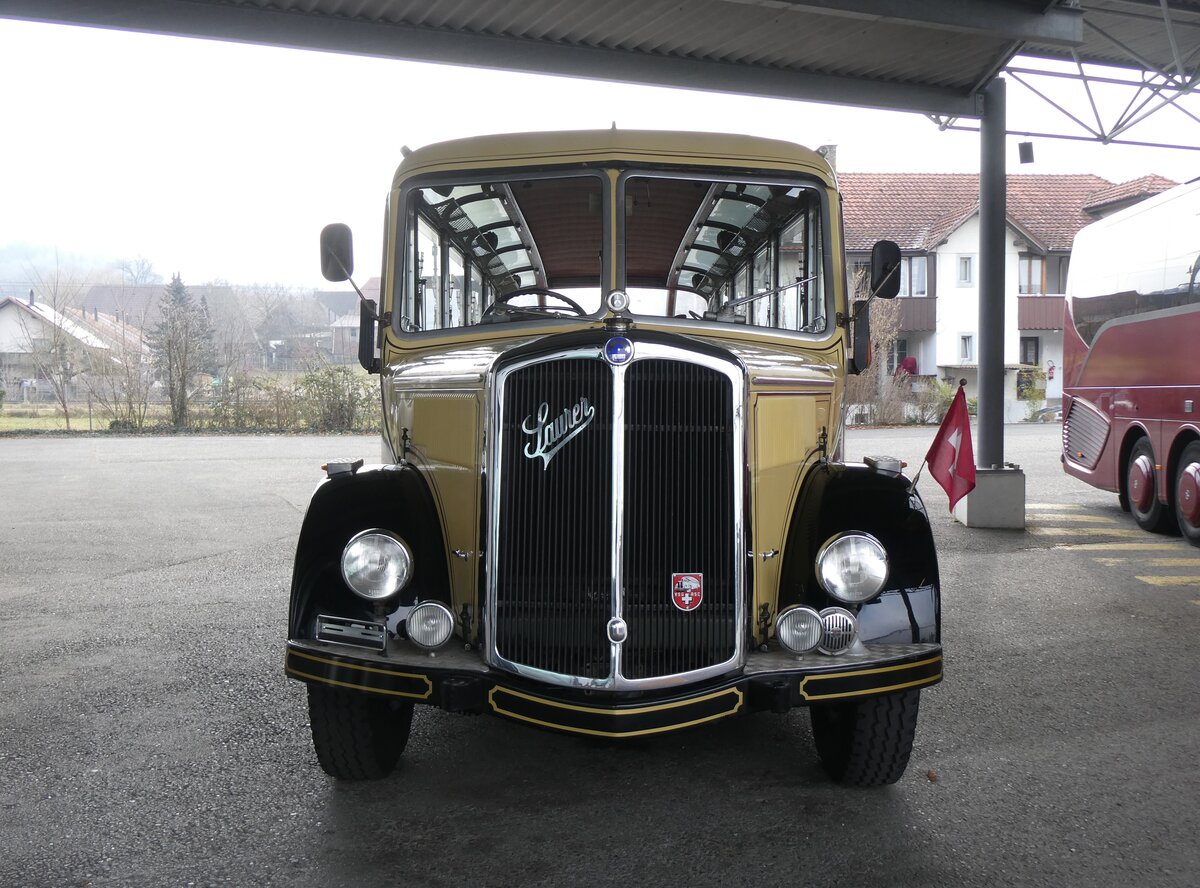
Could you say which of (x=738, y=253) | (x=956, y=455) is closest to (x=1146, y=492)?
(x=956, y=455)

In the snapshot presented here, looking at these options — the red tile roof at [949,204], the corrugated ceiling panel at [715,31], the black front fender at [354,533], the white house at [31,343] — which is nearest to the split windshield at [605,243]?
the black front fender at [354,533]

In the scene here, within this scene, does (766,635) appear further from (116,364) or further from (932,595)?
(116,364)

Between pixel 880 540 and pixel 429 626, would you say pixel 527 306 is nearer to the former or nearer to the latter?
pixel 429 626

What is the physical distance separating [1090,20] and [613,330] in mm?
8609

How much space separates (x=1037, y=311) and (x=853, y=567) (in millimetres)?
36539

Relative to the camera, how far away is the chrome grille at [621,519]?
3412 millimetres

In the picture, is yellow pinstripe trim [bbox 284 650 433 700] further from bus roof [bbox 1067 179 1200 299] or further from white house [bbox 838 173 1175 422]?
white house [bbox 838 173 1175 422]

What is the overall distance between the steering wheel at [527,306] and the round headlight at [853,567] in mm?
1373

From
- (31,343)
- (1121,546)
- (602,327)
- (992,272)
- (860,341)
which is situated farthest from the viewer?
(31,343)

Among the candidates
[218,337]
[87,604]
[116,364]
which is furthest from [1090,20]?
[218,337]

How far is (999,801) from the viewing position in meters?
3.78

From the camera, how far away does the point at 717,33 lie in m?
8.71

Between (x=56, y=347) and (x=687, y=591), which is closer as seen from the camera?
(x=687, y=591)

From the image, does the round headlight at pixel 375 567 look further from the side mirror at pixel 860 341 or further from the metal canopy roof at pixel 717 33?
the metal canopy roof at pixel 717 33
